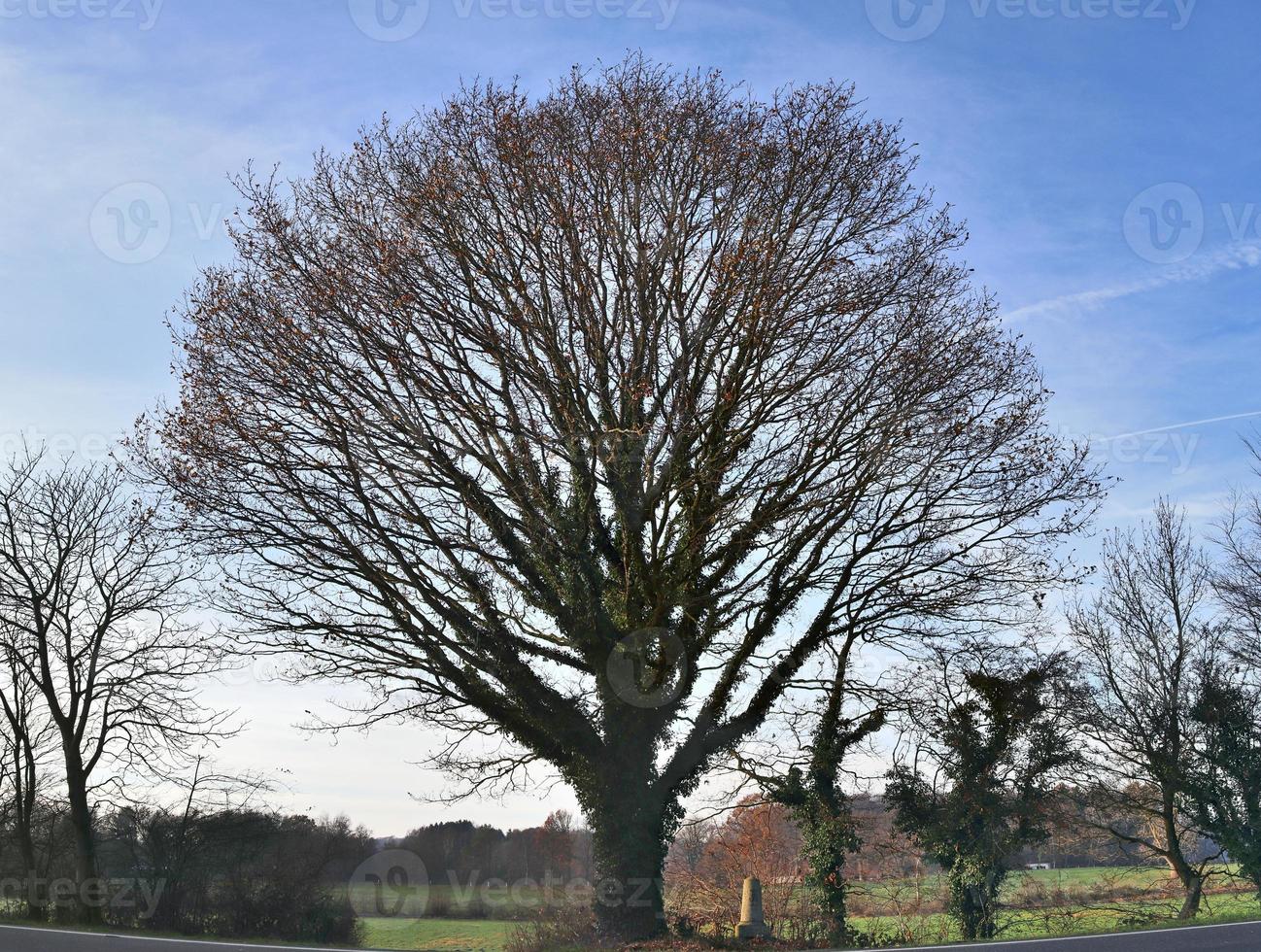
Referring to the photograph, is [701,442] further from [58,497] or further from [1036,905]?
[58,497]

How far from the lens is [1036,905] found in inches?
786

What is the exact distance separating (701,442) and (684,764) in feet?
16.1

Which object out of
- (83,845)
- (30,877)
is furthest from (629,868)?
(30,877)

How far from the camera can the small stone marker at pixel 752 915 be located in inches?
552

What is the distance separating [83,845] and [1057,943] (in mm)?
19740

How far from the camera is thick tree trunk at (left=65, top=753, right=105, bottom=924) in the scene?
19.5 m

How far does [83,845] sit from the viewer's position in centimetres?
2105

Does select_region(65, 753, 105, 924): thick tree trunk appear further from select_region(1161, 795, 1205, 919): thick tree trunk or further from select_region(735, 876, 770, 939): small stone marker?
select_region(1161, 795, 1205, 919): thick tree trunk

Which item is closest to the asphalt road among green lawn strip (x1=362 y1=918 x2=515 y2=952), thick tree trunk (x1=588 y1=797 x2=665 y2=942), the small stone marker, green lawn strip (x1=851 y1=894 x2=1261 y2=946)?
green lawn strip (x1=851 y1=894 x2=1261 y2=946)

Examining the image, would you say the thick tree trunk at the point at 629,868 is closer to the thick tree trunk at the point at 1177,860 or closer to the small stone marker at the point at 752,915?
the small stone marker at the point at 752,915

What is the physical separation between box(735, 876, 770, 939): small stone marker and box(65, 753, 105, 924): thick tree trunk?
43.5ft

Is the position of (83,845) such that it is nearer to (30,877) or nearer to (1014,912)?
(30,877)

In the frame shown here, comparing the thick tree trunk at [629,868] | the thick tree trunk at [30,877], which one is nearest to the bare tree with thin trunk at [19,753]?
the thick tree trunk at [30,877]

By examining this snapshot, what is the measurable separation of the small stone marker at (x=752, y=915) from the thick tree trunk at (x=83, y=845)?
13.3 metres
